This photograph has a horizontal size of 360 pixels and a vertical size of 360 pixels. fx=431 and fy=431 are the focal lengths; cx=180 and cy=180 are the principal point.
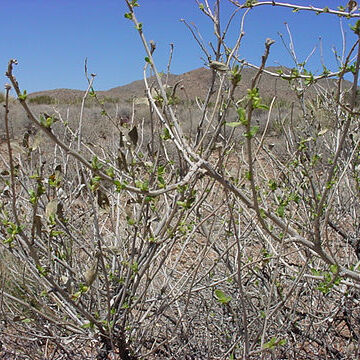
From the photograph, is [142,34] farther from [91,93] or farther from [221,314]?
[221,314]

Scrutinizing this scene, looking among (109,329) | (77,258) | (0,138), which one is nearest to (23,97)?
(109,329)

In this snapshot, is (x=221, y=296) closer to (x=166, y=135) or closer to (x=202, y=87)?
(x=166, y=135)

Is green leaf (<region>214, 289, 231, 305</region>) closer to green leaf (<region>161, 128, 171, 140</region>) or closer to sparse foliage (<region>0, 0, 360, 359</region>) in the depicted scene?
sparse foliage (<region>0, 0, 360, 359</region>)

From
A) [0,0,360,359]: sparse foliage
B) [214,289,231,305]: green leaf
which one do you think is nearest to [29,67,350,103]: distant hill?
[0,0,360,359]: sparse foliage

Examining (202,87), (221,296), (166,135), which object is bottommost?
(221,296)

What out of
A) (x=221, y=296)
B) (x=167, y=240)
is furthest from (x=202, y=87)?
(x=221, y=296)

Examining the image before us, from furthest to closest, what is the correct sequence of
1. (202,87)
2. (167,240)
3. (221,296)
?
(202,87) < (167,240) < (221,296)

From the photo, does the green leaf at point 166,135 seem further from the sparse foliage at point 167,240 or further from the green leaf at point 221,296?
the green leaf at point 221,296

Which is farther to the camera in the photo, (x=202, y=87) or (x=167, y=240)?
(x=202, y=87)

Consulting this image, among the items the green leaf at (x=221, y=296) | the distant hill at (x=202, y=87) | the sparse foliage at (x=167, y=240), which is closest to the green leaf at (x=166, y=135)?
the sparse foliage at (x=167, y=240)

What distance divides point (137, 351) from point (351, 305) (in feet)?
3.99

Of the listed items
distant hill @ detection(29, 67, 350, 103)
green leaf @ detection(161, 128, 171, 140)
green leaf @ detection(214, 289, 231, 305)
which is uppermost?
distant hill @ detection(29, 67, 350, 103)

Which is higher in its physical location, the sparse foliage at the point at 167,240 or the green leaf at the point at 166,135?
the green leaf at the point at 166,135

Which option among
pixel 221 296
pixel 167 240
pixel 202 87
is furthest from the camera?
pixel 202 87
